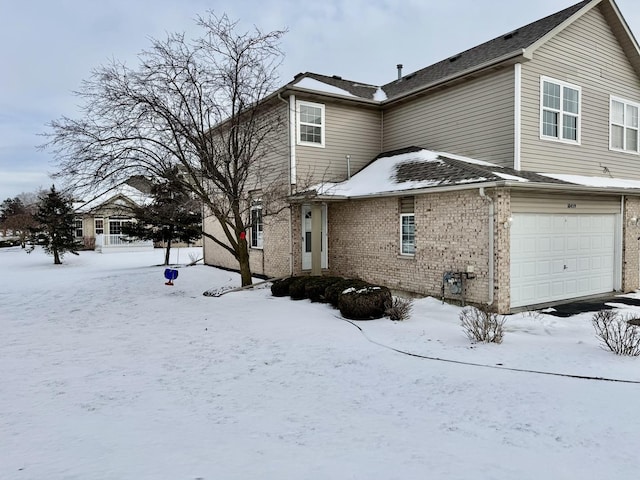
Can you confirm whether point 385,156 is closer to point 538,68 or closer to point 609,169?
point 538,68

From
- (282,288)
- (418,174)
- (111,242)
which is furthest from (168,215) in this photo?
(111,242)

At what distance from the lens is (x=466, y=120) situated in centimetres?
1197

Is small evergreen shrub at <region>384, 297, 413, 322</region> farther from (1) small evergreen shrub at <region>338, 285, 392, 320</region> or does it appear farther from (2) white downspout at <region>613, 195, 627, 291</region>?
(2) white downspout at <region>613, 195, 627, 291</region>

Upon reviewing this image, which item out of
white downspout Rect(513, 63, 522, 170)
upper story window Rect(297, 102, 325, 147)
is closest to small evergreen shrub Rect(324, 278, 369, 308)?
white downspout Rect(513, 63, 522, 170)

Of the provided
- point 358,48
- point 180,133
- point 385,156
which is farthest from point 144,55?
point 358,48

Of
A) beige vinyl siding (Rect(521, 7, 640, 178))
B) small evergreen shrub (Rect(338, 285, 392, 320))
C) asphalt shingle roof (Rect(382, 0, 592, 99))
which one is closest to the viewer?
small evergreen shrub (Rect(338, 285, 392, 320))

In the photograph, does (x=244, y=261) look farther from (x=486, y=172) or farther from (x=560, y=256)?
(x=560, y=256)

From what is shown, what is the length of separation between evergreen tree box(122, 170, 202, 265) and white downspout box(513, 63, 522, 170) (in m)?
9.11

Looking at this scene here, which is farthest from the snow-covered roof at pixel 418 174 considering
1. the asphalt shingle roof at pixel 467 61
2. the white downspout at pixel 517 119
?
the asphalt shingle roof at pixel 467 61

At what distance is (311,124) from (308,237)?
3724mm

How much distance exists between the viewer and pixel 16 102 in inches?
842

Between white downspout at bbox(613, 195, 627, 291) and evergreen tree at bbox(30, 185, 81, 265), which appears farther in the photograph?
evergreen tree at bbox(30, 185, 81, 265)

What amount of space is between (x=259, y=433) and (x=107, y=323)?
628 cm

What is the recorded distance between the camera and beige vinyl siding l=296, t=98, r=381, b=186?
13344 millimetres
